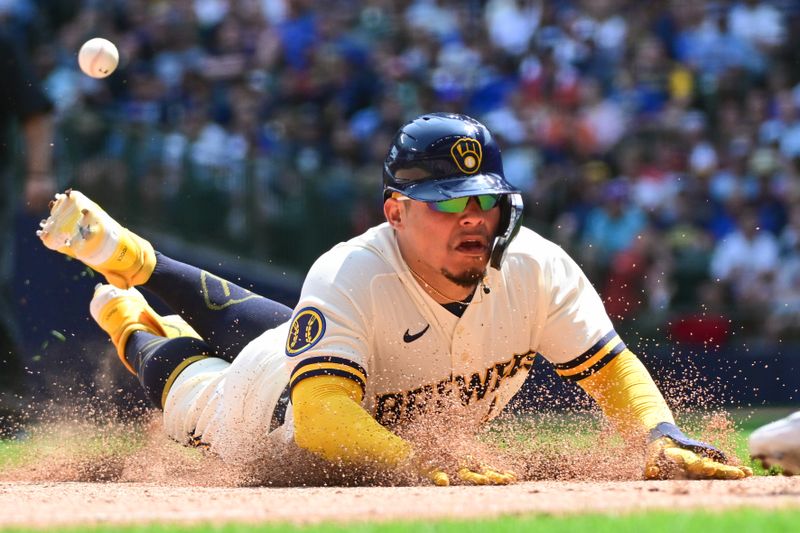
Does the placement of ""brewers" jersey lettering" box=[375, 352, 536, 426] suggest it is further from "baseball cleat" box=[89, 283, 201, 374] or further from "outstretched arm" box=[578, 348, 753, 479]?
"baseball cleat" box=[89, 283, 201, 374]

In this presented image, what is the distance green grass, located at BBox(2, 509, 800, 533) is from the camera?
308cm

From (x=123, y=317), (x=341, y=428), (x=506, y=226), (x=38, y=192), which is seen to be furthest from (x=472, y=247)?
(x=38, y=192)

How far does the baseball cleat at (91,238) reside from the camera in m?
→ 5.75

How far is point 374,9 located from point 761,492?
8.40 m

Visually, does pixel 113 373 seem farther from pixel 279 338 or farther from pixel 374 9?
pixel 374 9

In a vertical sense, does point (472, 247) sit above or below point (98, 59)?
below

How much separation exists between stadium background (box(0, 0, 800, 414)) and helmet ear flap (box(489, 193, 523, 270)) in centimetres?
437

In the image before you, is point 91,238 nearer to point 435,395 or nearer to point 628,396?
point 435,395

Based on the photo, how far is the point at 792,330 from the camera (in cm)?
1011

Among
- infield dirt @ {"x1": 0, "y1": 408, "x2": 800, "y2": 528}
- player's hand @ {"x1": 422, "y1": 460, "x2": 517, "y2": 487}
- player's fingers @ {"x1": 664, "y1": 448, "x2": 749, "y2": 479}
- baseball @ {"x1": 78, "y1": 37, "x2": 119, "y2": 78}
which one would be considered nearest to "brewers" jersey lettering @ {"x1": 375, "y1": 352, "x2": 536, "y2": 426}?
infield dirt @ {"x1": 0, "y1": 408, "x2": 800, "y2": 528}

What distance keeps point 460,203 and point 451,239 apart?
0.14 meters

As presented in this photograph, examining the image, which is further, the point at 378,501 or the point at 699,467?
the point at 699,467

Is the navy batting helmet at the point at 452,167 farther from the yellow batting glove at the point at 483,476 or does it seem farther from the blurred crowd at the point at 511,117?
the blurred crowd at the point at 511,117

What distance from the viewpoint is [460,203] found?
176 inches
